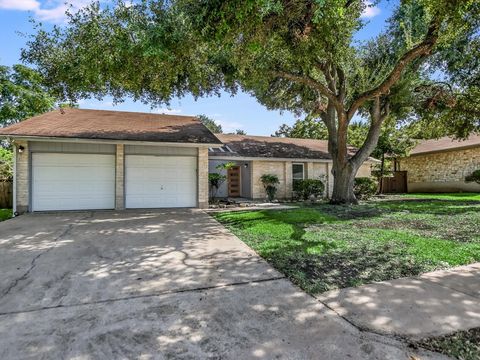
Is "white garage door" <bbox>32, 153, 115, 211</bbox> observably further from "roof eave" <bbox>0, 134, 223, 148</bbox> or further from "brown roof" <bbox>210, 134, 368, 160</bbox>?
"brown roof" <bbox>210, 134, 368, 160</bbox>

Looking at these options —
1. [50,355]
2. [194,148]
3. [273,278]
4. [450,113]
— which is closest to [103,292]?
[50,355]

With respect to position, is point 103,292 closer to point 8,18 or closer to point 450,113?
point 8,18

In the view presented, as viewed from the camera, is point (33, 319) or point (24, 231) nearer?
point (33, 319)

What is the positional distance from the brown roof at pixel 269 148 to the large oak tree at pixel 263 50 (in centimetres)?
339

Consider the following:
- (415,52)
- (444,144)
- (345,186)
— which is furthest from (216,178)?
(444,144)

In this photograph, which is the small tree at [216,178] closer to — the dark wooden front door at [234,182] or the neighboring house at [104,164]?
the dark wooden front door at [234,182]

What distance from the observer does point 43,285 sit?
12.6 feet

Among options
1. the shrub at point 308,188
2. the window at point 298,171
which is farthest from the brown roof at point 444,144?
the window at point 298,171

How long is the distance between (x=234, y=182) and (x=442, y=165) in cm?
1549

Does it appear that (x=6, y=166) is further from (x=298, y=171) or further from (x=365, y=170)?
(x=365, y=170)

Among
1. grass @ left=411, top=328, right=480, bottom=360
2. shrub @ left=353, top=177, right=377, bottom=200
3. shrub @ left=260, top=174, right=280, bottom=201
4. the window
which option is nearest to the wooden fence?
shrub @ left=260, top=174, right=280, bottom=201

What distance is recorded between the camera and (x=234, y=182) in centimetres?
1847

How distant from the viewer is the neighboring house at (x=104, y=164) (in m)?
10.6

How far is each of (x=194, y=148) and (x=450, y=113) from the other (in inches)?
471
